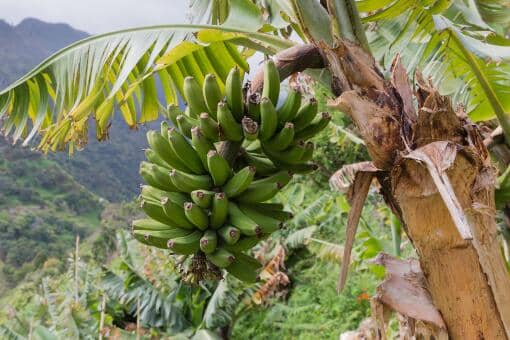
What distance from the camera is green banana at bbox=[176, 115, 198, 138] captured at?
0.99 metres

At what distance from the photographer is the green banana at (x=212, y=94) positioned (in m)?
0.99

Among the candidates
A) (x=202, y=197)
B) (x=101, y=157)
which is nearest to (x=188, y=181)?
(x=202, y=197)

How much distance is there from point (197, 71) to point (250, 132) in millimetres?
744

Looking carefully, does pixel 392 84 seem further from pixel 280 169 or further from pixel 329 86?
pixel 280 169

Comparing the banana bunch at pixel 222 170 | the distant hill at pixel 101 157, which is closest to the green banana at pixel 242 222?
the banana bunch at pixel 222 170

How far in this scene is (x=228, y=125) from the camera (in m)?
0.95

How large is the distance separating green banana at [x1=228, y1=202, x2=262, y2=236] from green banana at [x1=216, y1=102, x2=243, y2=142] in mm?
146

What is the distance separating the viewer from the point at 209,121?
95 cm

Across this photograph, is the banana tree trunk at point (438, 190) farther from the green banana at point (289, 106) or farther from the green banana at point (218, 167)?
the green banana at point (218, 167)

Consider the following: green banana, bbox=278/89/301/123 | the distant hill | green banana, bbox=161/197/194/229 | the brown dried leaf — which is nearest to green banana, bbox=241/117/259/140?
green banana, bbox=278/89/301/123

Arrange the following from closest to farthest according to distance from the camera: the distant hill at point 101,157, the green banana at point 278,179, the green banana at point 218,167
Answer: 1. the green banana at point 218,167
2. the green banana at point 278,179
3. the distant hill at point 101,157

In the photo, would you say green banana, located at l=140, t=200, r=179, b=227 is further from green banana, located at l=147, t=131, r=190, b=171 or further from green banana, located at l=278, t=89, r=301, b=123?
green banana, located at l=278, t=89, r=301, b=123

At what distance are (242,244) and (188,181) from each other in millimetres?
177

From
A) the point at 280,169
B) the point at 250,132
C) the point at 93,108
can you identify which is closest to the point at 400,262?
the point at 280,169
